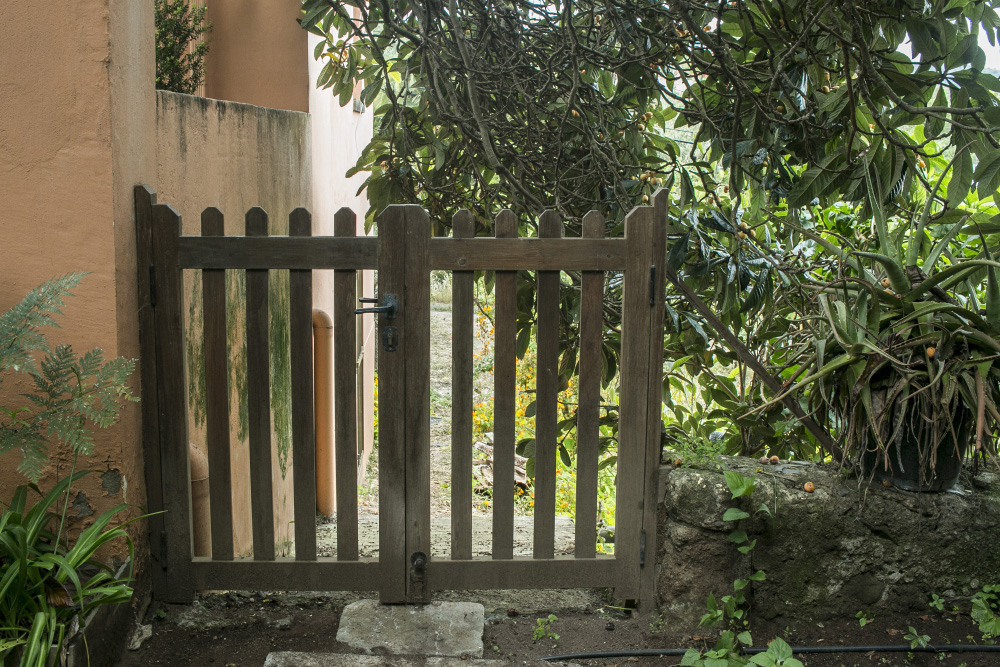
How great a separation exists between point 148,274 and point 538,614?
1932 mm

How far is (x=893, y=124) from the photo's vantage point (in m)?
3.40

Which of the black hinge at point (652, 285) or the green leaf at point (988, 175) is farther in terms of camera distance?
the green leaf at point (988, 175)

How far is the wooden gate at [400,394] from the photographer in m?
2.79

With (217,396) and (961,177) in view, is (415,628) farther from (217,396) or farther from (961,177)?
(961,177)

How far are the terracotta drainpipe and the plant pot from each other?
12.4ft

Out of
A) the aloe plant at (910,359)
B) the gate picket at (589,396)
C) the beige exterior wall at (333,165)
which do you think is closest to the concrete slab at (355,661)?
the gate picket at (589,396)

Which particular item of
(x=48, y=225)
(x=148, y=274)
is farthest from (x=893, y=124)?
(x=48, y=225)

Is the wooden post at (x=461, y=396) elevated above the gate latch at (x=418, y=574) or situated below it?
above

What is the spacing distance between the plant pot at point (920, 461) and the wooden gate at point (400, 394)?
32.1 inches

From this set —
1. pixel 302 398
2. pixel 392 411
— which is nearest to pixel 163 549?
pixel 302 398

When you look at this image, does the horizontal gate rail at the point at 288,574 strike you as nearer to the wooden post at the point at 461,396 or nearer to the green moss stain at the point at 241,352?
the wooden post at the point at 461,396

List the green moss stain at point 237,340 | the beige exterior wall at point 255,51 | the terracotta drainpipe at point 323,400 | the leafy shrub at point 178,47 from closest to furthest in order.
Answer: the green moss stain at point 237,340 → the leafy shrub at point 178,47 → the beige exterior wall at point 255,51 → the terracotta drainpipe at point 323,400

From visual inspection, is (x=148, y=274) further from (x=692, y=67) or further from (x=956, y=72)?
(x=956, y=72)

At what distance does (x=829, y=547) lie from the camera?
2873 mm
